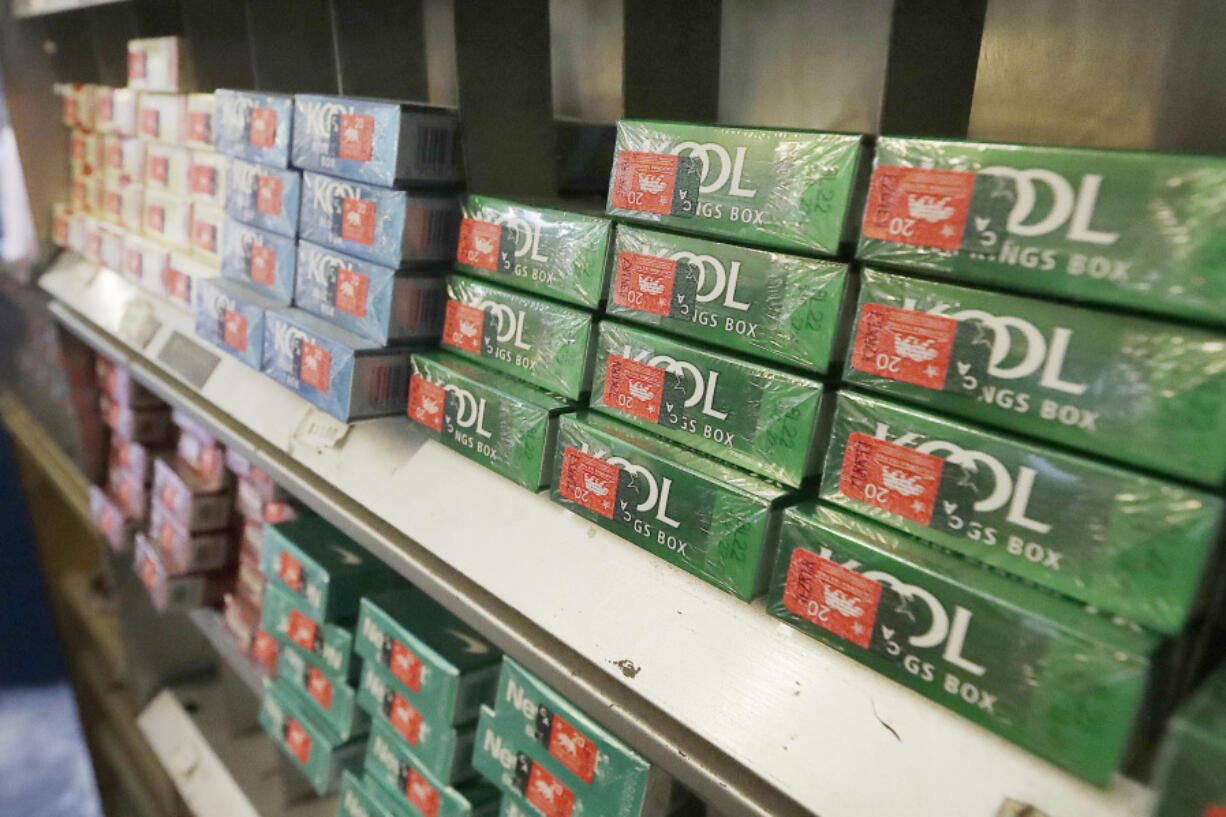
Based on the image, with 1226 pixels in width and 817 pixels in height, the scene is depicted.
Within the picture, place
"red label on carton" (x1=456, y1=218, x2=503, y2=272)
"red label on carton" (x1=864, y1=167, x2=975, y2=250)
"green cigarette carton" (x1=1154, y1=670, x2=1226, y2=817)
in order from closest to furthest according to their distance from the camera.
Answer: "green cigarette carton" (x1=1154, y1=670, x2=1226, y2=817)
"red label on carton" (x1=864, y1=167, x2=975, y2=250)
"red label on carton" (x1=456, y1=218, x2=503, y2=272)

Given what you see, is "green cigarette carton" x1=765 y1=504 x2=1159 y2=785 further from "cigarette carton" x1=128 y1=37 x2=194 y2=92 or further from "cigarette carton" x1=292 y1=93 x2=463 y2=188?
"cigarette carton" x1=128 y1=37 x2=194 y2=92

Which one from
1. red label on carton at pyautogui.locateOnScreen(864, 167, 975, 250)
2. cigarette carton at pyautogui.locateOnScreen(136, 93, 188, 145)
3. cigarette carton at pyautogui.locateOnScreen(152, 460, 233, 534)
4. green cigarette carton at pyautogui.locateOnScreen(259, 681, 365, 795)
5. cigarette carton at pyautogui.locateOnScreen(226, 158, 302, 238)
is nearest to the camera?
red label on carton at pyautogui.locateOnScreen(864, 167, 975, 250)

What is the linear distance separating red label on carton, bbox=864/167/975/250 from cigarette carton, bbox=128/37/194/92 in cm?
140

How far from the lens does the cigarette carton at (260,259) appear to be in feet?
3.86

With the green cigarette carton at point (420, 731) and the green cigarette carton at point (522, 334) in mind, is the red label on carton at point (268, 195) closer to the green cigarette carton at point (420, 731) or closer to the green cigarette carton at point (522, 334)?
the green cigarette carton at point (522, 334)

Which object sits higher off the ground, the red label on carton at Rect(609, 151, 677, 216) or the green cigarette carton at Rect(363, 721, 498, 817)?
the red label on carton at Rect(609, 151, 677, 216)

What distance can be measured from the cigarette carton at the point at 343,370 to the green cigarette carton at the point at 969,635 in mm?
553

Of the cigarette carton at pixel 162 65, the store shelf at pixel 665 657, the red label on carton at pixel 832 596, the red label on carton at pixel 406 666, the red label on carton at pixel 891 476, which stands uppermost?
the cigarette carton at pixel 162 65

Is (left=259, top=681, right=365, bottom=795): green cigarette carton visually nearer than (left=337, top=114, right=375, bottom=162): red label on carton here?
No

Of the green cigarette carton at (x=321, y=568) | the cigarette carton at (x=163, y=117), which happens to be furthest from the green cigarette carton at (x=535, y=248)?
the cigarette carton at (x=163, y=117)

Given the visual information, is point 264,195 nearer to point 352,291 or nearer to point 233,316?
point 233,316

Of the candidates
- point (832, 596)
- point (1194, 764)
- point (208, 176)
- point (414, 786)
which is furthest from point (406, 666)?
point (208, 176)

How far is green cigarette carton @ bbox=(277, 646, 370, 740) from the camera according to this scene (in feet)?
4.01

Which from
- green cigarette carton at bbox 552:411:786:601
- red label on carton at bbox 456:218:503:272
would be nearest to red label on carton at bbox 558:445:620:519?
green cigarette carton at bbox 552:411:786:601
